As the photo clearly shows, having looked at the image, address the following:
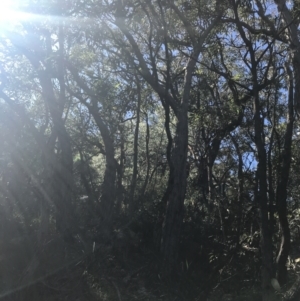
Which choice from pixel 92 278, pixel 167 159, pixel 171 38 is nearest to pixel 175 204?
pixel 167 159

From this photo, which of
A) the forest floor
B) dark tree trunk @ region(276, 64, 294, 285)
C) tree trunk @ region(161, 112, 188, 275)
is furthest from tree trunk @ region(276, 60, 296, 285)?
tree trunk @ region(161, 112, 188, 275)

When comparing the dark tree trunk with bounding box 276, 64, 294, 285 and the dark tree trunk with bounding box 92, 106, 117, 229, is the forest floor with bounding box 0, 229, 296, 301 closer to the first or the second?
the dark tree trunk with bounding box 276, 64, 294, 285

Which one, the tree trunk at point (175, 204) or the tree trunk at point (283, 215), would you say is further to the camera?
the tree trunk at point (175, 204)

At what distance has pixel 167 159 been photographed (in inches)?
522

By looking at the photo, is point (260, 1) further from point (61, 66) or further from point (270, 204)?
point (61, 66)

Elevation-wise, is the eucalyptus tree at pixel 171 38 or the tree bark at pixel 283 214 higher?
the eucalyptus tree at pixel 171 38

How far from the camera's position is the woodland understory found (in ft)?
34.8

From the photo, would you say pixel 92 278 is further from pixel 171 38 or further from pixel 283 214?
pixel 171 38

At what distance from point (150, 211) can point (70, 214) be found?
2.90m

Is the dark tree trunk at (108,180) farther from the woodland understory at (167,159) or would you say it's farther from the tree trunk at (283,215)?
the tree trunk at (283,215)

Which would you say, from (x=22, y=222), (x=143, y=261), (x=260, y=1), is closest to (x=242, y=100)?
(x=260, y=1)

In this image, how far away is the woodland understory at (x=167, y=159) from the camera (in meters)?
10.6

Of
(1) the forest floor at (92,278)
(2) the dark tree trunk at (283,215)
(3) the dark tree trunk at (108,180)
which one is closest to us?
(1) the forest floor at (92,278)

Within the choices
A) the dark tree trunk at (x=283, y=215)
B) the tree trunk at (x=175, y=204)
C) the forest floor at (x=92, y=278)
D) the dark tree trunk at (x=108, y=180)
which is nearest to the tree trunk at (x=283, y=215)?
the dark tree trunk at (x=283, y=215)
